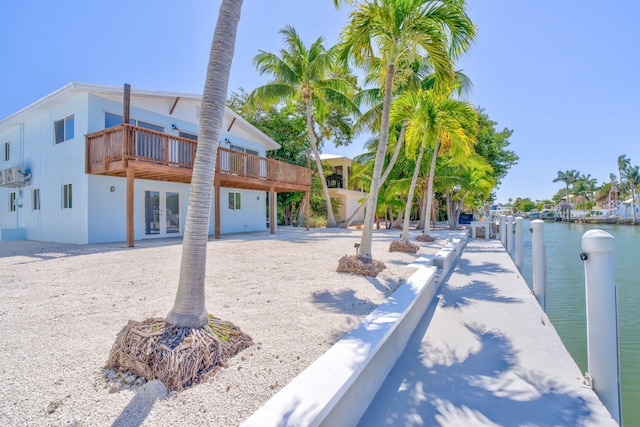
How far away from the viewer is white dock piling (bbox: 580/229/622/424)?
2555 mm

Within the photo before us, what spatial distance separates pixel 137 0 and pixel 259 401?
455 inches

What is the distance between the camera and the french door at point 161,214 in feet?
42.6

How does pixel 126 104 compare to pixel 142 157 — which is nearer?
pixel 142 157

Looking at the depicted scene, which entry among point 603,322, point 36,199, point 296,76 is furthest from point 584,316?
point 36,199

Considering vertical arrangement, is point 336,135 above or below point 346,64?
above

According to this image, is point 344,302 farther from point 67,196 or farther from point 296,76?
point 296,76

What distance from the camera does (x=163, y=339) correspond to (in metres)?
2.48

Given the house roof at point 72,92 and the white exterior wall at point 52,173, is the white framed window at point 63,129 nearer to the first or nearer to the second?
the white exterior wall at point 52,173

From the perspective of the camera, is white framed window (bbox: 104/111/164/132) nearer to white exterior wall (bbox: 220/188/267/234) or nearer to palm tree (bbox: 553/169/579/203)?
white exterior wall (bbox: 220/188/267/234)

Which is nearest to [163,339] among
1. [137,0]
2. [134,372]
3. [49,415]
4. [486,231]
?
[134,372]

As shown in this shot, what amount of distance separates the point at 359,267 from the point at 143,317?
3774 mm

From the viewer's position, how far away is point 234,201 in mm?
17000

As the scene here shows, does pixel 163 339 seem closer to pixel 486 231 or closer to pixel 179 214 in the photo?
pixel 179 214

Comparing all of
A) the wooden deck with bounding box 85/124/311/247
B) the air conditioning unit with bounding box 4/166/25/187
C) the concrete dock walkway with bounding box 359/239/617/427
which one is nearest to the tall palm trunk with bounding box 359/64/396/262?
the concrete dock walkway with bounding box 359/239/617/427
